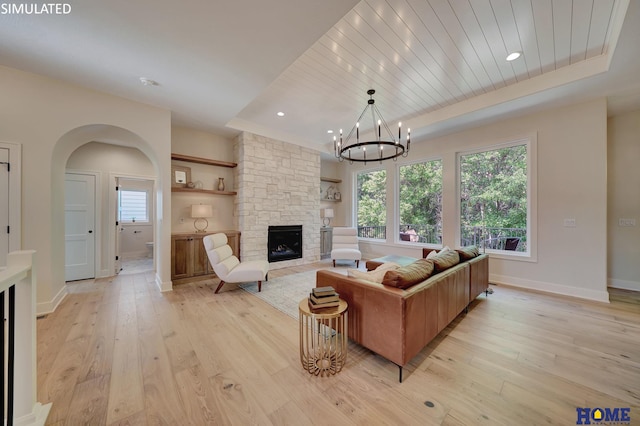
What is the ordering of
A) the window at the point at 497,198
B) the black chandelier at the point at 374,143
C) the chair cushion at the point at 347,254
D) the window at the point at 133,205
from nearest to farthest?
the black chandelier at the point at 374,143, the window at the point at 497,198, the chair cushion at the point at 347,254, the window at the point at 133,205

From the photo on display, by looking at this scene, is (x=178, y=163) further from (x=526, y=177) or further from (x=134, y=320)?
(x=526, y=177)

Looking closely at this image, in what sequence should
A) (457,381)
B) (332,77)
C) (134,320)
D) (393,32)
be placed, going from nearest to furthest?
(457,381)
(393,32)
(134,320)
(332,77)

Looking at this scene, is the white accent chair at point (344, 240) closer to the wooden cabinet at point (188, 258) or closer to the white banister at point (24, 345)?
the wooden cabinet at point (188, 258)

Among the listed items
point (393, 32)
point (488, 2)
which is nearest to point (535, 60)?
point (488, 2)

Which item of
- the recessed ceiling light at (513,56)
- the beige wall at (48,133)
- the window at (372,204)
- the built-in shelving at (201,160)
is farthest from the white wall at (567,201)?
the beige wall at (48,133)

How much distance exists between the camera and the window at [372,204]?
613cm

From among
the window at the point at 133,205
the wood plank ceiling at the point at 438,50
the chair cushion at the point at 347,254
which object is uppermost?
the wood plank ceiling at the point at 438,50

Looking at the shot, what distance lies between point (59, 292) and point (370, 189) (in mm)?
6384

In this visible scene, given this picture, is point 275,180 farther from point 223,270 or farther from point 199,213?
point 223,270

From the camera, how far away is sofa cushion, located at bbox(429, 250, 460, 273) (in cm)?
236

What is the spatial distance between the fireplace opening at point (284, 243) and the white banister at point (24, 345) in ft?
12.4

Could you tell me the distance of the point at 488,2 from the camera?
2.00m

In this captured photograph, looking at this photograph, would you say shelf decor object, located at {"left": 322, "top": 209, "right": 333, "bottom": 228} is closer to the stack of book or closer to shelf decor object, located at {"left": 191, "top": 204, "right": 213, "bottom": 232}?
shelf decor object, located at {"left": 191, "top": 204, "right": 213, "bottom": 232}
